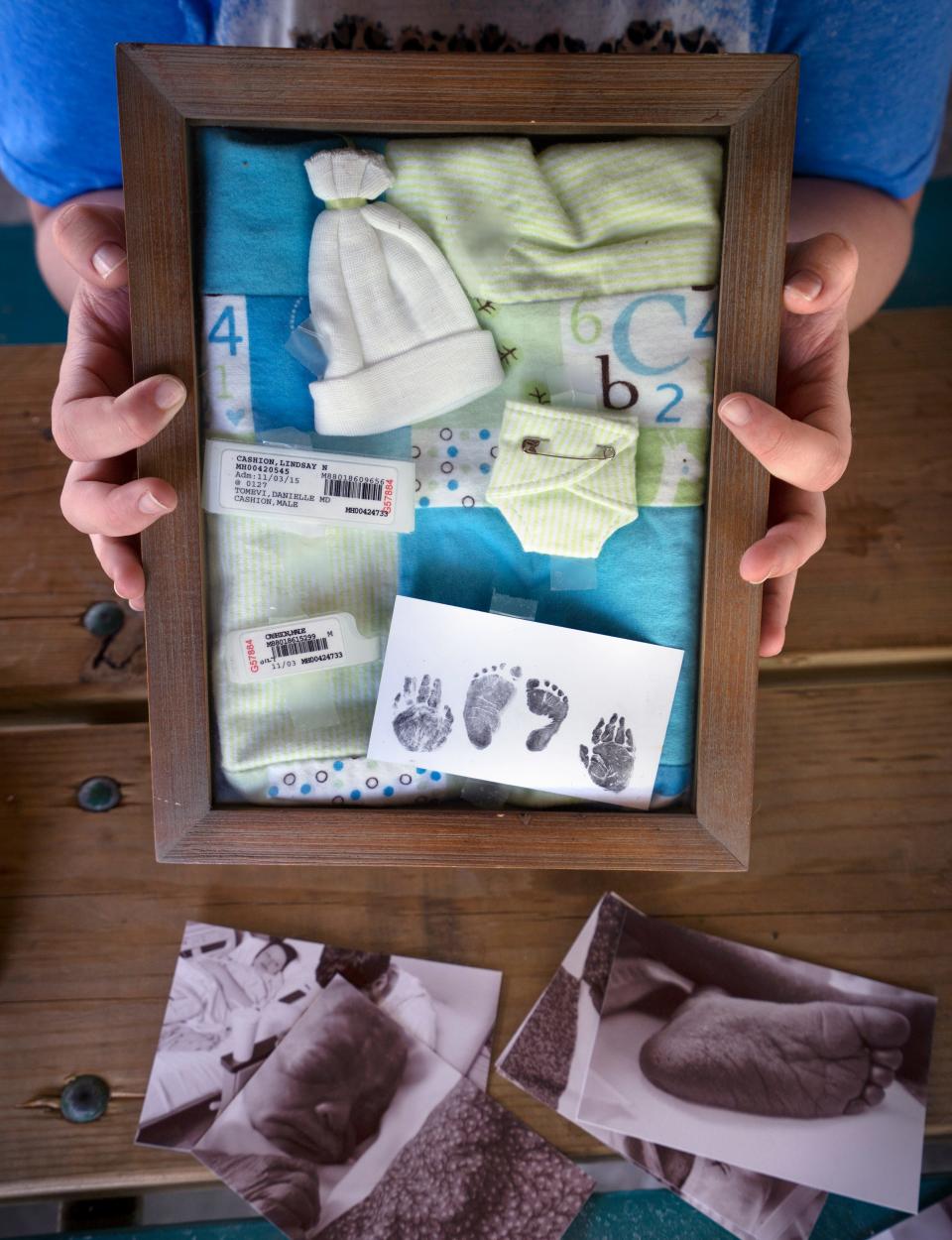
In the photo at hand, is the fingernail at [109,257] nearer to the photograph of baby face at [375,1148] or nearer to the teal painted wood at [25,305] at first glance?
the teal painted wood at [25,305]

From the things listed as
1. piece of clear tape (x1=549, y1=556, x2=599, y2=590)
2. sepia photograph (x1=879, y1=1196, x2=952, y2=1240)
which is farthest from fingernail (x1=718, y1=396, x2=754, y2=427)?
sepia photograph (x1=879, y1=1196, x2=952, y2=1240)

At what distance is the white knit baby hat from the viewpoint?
1.54ft

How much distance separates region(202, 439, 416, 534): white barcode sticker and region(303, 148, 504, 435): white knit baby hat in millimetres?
22

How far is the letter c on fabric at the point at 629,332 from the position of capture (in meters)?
0.47

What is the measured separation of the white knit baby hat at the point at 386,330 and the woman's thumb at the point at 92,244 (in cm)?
13

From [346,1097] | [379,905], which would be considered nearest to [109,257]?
[379,905]

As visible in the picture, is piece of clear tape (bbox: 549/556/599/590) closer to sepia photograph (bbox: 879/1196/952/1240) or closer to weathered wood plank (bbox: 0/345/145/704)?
weathered wood plank (bbox: 0/345/145/704)

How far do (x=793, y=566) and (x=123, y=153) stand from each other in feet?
1.40

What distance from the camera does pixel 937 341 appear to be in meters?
0.68

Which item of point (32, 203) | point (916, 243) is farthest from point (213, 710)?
point (916, 243)

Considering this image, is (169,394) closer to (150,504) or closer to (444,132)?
(150,504)

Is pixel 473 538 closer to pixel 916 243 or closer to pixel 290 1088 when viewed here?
pixel 290 1088

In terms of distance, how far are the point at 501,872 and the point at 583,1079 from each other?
0.15 metres

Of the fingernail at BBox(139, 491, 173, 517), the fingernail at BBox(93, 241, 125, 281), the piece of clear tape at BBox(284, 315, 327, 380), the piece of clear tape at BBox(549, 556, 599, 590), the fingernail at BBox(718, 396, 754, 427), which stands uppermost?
the fingernail at BBox(93, 241, 125, 281)
